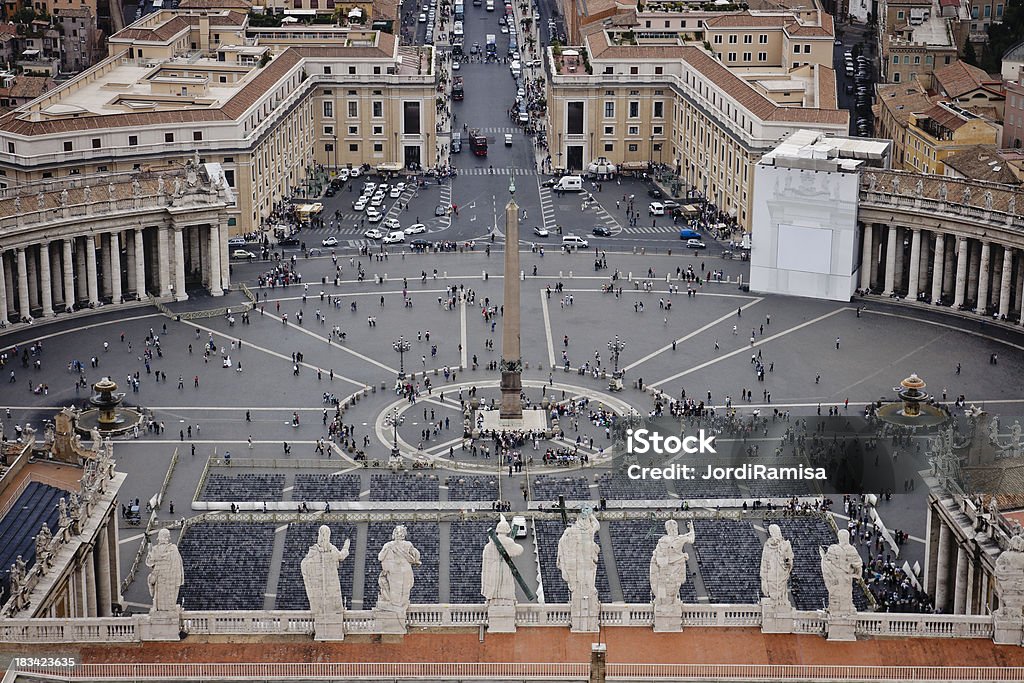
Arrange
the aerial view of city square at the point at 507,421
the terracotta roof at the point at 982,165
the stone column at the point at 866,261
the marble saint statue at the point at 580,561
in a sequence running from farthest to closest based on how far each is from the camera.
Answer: the terracotta roof at the point at 982,165 → the stone column at the point at 866,261 → the aerial view of city square at the point at 507,421 → the marble saint statue at the point at 580,561

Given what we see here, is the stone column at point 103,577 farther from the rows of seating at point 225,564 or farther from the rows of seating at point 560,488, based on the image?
the rows of seating at point 560,488

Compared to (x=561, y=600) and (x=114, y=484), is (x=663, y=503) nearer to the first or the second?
(x=561, y=600)

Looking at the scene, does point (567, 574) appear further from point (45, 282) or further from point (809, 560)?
point (45, 282)

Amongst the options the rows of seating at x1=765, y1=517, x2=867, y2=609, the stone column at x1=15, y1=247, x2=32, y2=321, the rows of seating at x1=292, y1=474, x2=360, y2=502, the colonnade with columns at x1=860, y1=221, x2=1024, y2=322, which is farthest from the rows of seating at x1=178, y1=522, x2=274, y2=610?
the colonnade with columns at x1=860, y1=221, x2=1024, y2=322

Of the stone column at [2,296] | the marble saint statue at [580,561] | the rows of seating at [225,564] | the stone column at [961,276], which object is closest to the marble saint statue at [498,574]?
the marble saint statue at [580,561]

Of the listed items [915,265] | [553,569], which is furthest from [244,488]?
[915,265]

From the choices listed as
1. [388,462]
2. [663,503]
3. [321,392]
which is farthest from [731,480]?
[321,392]
